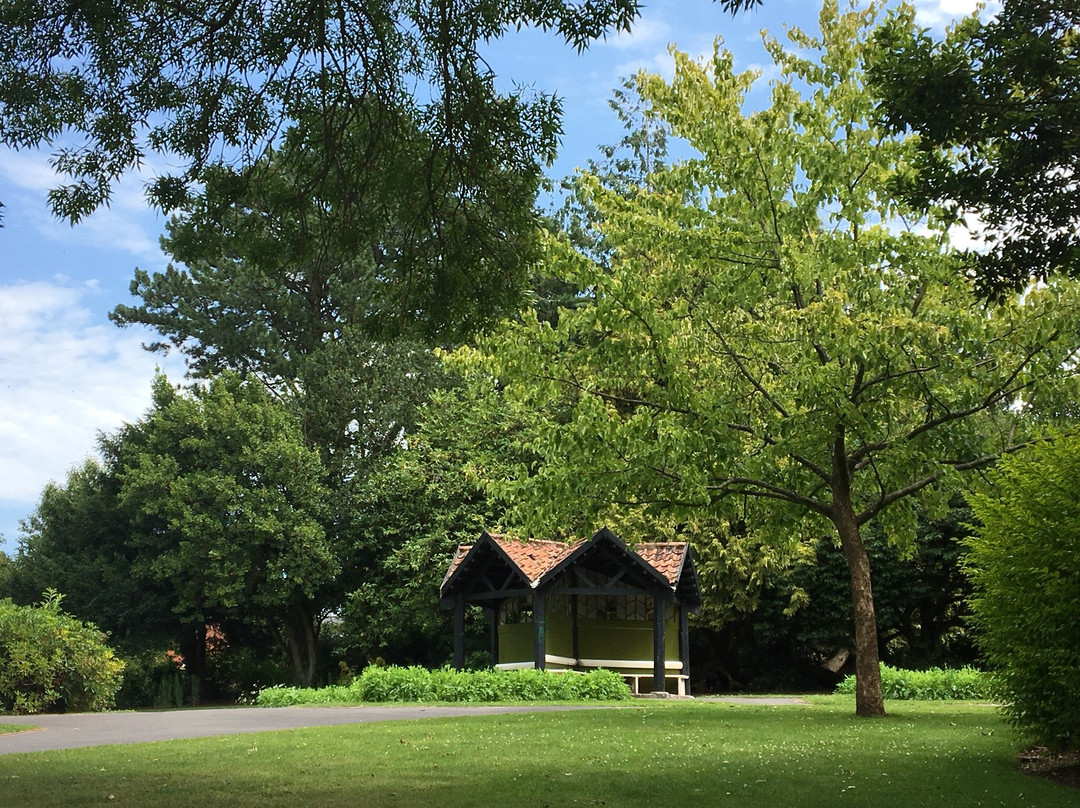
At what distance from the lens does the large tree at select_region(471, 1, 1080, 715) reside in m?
16.2

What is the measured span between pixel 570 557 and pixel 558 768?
14744 millimetres

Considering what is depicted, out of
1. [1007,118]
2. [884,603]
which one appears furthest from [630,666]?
[1007,118]

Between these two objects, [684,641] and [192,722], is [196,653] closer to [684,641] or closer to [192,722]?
[684,641]

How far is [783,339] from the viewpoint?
17406 millimetres

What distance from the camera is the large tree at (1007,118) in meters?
9.59

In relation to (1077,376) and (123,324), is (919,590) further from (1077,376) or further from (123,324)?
(123,324)

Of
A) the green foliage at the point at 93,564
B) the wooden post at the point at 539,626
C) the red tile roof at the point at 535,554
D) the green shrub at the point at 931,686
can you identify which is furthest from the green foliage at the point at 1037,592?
the green foliage at the point at 93,564

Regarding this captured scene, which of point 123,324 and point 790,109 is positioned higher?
point 123,324

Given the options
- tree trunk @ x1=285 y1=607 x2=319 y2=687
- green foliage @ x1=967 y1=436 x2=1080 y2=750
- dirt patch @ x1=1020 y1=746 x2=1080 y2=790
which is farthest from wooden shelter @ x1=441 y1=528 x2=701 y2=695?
green foliage @ x1=967 y1=436 x2=1080 y2=750

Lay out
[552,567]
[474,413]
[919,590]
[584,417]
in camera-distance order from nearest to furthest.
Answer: [584,417], [552,567], [919,590], [474,413]

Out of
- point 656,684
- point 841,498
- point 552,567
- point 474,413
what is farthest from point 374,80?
point 474,413

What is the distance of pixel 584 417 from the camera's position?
17.1 meters

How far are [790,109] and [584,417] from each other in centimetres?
610

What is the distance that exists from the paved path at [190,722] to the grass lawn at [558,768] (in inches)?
55.5
